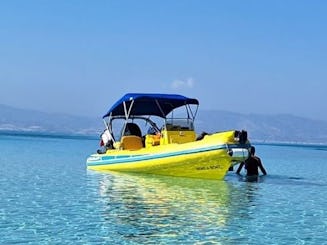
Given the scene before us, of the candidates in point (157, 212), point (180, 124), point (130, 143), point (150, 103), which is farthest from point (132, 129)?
point (157, 212)

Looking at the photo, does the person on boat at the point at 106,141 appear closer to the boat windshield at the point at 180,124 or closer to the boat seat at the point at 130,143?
the boat seat at the point at 130,143

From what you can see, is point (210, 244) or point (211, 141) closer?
point (210, 244)

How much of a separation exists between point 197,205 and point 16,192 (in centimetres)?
458

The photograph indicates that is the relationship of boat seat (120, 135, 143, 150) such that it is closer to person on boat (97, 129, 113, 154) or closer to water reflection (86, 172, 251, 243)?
person on boat (97, 129, 113, 154)

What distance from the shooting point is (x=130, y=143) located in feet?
69.1

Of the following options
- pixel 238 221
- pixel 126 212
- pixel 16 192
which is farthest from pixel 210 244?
pixel 16 192

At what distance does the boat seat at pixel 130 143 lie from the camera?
2105cm

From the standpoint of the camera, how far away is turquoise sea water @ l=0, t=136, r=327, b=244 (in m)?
9.41

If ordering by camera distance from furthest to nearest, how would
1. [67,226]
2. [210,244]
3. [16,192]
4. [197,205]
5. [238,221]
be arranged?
[16,192], [197,205], [238,221], [67,226], [210,244]

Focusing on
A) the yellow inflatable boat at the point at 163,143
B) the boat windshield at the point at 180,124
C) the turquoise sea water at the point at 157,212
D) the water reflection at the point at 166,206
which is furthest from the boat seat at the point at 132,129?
the turquoise sea water at the point at 157,212

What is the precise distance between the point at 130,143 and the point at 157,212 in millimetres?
9505

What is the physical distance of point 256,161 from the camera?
21500 millimetres

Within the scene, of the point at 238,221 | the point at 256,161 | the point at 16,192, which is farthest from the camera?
the point at 256,161

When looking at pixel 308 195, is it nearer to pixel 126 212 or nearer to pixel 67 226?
A: pixel 126 212
